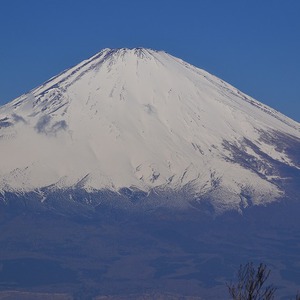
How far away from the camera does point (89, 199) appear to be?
98938mm

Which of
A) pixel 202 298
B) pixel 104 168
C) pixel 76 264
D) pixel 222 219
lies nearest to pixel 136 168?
pixel 104 168

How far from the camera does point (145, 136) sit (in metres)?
107

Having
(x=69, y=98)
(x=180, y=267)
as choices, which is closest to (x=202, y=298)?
(x=180, y=267)

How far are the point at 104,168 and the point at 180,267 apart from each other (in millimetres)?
15417

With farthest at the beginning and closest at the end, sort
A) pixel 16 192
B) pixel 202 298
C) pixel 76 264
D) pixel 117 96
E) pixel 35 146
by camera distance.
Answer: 1. pixel 117 96
2. pixel 35 146
3. pixel 16 192
4. pixel 76 264
5. pixel 202 298

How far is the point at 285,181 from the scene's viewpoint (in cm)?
10381

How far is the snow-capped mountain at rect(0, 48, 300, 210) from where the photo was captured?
101 m

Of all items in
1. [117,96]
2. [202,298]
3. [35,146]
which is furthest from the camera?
[117,96]

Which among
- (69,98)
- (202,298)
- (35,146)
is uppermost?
(69,98)

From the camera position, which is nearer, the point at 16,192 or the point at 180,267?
the point at 180,267

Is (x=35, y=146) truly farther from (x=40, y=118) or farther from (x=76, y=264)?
(x=76, y=264)

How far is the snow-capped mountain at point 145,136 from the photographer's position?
330ft

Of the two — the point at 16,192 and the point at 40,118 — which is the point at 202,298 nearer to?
the point at 16,192

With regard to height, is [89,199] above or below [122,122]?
below
